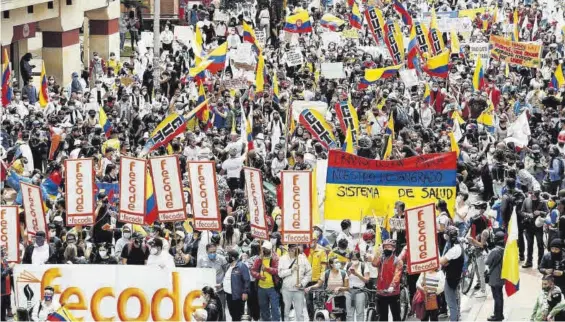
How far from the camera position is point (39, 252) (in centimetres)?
2162

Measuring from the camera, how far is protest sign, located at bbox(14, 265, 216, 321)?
20.1 m

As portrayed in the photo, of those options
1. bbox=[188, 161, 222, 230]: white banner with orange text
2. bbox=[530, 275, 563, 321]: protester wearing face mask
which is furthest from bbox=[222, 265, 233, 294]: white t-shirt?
bbox=[530, 275, 563, 321]: protester wearing face mask

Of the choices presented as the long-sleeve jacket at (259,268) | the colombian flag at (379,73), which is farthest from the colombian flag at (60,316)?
the colombian flag at (379,73)

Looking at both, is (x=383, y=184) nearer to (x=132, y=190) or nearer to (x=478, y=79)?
(x=132, y=190)

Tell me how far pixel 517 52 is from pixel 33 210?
17.8 meters

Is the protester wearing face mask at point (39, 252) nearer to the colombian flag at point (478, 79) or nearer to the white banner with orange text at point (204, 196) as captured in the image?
the white banner with orange text at point (204, 196)

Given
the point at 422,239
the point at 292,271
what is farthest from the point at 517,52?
the point at 422,239

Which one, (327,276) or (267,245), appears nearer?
(327,276)

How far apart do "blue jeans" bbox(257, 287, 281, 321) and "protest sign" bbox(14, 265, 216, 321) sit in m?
1.21

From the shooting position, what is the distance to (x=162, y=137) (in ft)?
91.1

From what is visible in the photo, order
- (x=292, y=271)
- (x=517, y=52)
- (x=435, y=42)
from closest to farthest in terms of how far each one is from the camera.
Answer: (x=292, y=271)
(x=517, y=52)
(x=435, y=42)

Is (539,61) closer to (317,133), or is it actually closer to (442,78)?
(442,78)

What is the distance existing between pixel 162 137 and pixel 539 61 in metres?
12.0

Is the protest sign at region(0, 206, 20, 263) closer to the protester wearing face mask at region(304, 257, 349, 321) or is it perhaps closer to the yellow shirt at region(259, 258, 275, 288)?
the yellow shirt at region(259, 258, 275, 288)
